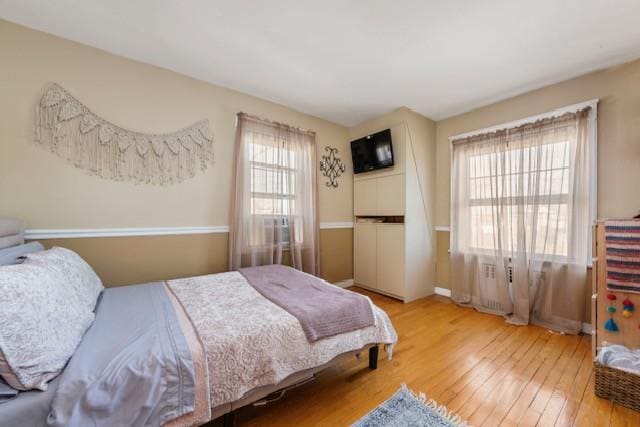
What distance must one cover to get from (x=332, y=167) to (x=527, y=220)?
2.41 m

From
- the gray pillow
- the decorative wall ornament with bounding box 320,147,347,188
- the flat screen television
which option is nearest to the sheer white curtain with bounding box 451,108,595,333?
the flat screen television

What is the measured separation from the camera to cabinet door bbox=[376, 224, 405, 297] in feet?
10.4

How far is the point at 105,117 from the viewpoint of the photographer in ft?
7.00

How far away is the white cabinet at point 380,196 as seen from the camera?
321cm

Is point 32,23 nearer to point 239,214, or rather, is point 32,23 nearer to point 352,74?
point 239,214

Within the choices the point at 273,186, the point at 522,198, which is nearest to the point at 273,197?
the point at 273,186

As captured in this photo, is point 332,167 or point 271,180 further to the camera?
point 332,167

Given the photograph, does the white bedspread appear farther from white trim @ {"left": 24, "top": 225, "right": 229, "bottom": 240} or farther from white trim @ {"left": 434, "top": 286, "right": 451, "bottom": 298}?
white trim @ {"left": 434, "top": 286, "right": 451, "bottom": 298}

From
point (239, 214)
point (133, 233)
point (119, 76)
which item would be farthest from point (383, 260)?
point (119, 76)

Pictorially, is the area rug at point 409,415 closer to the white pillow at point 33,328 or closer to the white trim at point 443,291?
the white pillow at point 33,328

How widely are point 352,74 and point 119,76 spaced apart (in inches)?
84.7

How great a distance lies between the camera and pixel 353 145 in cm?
367

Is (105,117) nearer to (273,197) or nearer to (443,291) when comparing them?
(273,197)

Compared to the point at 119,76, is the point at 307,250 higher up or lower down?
lower down
